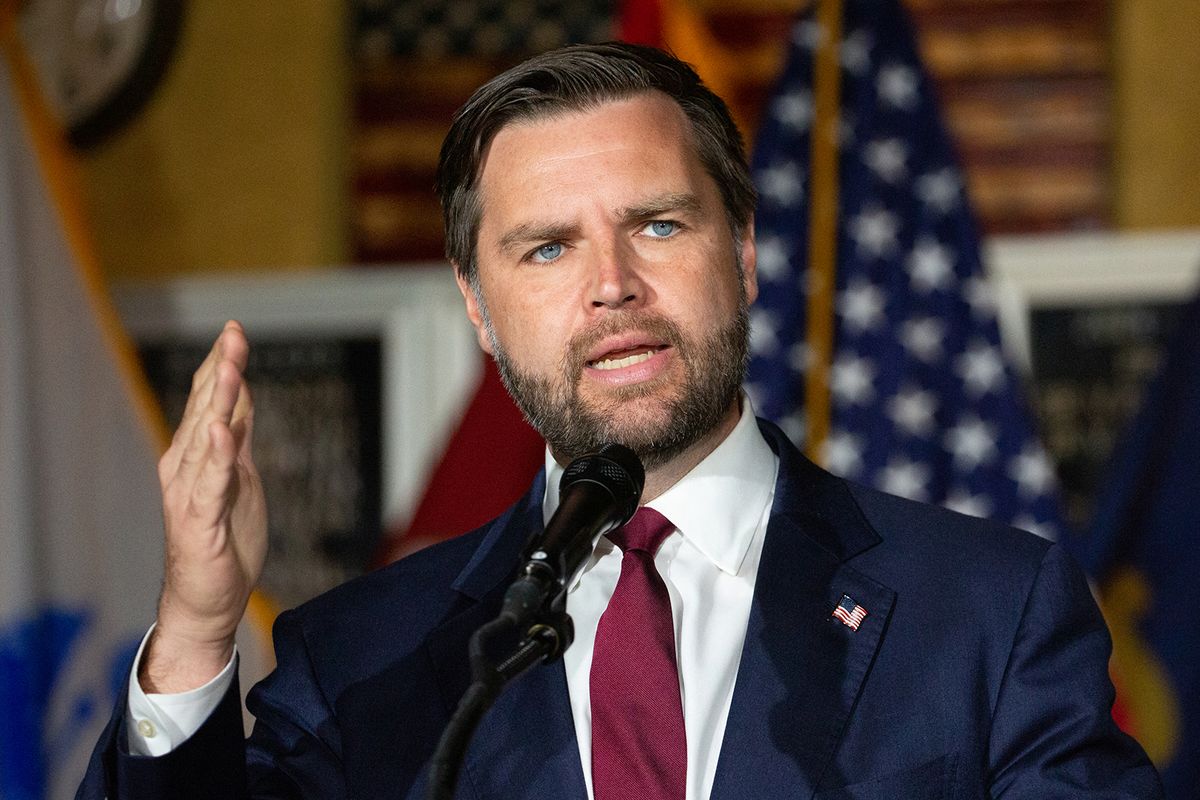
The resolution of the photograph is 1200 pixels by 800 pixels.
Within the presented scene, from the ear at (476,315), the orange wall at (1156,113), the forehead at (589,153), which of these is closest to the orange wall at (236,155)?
the orange wall at (1156,113)

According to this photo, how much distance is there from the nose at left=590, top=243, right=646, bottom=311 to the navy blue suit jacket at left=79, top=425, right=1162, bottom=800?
0.91 feet

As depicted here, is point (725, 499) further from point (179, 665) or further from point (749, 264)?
point (179, 665)

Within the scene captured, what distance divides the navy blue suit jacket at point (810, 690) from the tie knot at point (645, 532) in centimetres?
12

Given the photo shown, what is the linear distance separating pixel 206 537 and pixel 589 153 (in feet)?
2.02

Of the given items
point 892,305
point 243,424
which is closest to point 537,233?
point 243,424

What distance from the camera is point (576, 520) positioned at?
123cm

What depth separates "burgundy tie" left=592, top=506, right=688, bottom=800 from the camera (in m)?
1.50

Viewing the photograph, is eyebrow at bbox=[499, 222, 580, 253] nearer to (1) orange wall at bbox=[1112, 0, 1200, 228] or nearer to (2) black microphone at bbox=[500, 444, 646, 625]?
(2) black microphone at bbox=[500, 444, 646, 625]

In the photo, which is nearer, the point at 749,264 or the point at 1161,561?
the point at 749,264

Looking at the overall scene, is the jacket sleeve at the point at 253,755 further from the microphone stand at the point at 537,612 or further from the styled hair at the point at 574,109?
the styled hair at the point at 574,109

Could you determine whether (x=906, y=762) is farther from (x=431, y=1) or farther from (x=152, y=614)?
(x=431, y=1)

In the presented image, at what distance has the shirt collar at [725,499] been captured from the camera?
1681 millimetres

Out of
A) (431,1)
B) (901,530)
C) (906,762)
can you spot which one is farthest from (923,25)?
(906,762)

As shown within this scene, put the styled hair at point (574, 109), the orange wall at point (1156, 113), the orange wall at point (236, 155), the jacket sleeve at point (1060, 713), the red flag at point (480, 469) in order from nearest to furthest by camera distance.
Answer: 1. the jacket sleeve at point (1060, 713)
2. the styled hair at point (574, 109)
3. the red flag at point (480, 469)
4. the orange wall at point (1156, 113)
5. the orange wall at point (236, 155)
